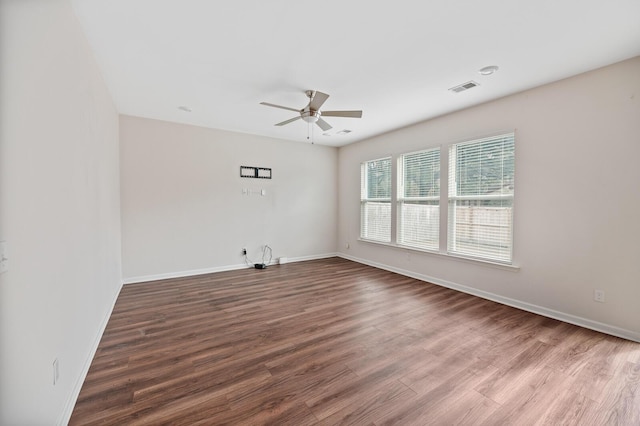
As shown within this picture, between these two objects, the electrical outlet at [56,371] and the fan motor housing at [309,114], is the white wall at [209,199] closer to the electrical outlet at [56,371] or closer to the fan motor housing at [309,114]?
the fan motor housing at [309,114]

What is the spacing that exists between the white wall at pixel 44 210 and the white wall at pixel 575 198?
14.4 feet

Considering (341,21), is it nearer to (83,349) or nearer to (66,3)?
(66,3)

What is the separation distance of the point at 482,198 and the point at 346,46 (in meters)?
2.77

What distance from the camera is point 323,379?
1956mm

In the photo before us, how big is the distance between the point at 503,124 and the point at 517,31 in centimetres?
158

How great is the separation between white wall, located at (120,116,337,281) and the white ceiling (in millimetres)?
1052

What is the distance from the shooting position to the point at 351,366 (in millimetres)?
2117

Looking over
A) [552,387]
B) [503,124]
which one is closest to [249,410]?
[552,387]

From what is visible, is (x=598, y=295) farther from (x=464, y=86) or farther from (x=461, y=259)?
(x=464, y=86)

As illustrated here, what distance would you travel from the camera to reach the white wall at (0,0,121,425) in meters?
1.07

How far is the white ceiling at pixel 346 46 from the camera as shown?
76.0 inches

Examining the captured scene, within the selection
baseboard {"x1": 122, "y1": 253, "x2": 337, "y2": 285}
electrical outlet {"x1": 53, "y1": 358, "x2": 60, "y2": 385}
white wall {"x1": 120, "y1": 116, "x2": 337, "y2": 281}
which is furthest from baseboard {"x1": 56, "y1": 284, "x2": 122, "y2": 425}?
white wall {"x1": 120, "y1": 116, "x2": 337, "y2": 281}

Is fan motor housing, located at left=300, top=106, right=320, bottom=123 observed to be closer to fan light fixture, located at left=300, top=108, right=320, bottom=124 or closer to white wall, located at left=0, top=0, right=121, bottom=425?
fan light fixture, located at left=300, top=108, right=320, bottom=124

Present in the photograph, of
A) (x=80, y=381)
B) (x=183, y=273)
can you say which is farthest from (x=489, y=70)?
(x=183, y=273)
